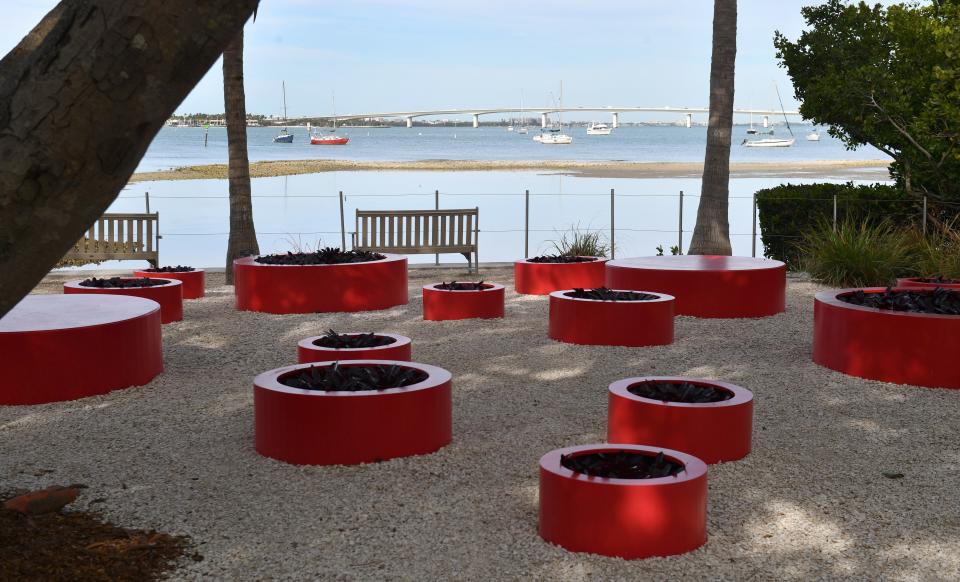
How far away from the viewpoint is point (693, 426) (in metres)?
5.44

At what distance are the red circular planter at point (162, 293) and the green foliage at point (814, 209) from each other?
8.90 m

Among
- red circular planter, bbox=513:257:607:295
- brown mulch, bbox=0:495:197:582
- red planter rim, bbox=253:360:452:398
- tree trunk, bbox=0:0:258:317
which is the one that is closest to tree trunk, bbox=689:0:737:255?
red circular planter, bbox=513:257:607:295

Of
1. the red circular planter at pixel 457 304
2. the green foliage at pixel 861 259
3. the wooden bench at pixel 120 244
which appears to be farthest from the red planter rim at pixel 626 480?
the wooden bench at pixel 120 244

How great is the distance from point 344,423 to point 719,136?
9.74 metres

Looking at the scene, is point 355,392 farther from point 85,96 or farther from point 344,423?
point 85,96

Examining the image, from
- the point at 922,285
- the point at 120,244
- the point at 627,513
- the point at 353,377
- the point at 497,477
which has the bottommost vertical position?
the point at 497,477

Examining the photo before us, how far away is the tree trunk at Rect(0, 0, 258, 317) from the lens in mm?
2139

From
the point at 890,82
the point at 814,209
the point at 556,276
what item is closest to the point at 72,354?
the point at 556,276

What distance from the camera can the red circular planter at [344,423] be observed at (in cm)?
539

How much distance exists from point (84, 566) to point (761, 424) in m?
3.99

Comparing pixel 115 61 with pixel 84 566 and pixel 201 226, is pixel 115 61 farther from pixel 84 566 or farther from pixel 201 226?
pixel 201 226

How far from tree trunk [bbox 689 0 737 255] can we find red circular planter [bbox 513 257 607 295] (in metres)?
2.45

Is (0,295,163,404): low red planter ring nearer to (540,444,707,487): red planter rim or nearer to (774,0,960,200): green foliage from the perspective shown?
(540,444,707,487): red planter rim

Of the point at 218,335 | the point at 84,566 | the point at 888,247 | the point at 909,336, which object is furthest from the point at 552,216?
the point at 84,566
